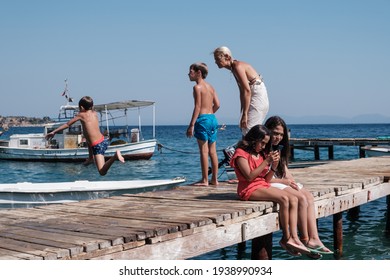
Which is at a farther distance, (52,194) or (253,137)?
(52,194)

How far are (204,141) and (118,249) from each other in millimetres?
3801

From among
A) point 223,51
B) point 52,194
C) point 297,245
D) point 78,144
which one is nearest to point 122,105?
point 78,144

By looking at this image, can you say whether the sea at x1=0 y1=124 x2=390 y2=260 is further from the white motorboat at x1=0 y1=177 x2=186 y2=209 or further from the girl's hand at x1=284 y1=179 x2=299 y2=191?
the girl's hand at x1=284 y1=179 x2=299 y2=191

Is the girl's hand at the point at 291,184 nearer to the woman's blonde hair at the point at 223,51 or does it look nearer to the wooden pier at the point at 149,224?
the wooden pier at the point at 149,224

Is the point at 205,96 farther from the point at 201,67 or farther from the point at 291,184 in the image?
the point at 291,184

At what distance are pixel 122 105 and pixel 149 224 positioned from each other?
27609mm

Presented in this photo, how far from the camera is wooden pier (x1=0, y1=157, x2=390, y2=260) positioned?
4.81m

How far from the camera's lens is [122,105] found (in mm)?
32781

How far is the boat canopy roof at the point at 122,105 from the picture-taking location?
3167 cm

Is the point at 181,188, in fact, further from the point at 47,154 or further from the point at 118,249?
the point at 47,154

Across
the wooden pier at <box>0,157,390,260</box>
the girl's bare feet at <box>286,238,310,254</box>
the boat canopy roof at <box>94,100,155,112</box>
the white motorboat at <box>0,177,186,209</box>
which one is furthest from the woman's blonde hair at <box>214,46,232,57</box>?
the boat canopy roof at <box>94,100,155,112</box>

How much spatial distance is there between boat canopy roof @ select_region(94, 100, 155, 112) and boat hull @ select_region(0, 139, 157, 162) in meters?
2.39
